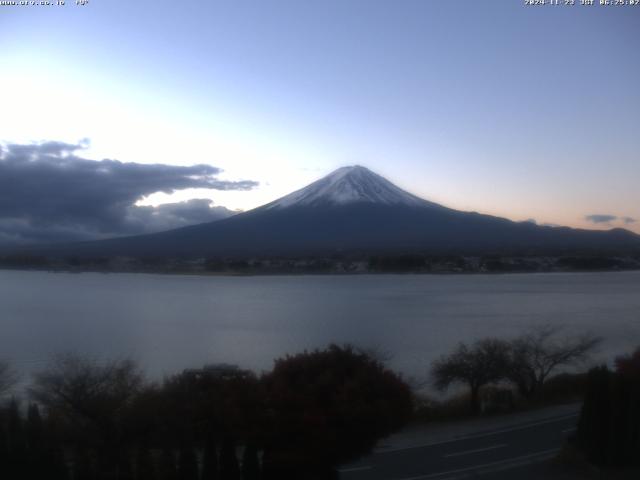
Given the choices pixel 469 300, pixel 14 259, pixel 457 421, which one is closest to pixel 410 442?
pixel 457 421

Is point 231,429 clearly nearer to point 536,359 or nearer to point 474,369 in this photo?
point 474,369

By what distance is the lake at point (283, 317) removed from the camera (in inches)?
616

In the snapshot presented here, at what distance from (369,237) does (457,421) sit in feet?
184

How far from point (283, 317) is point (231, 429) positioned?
17402mm

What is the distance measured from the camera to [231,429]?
5414mm

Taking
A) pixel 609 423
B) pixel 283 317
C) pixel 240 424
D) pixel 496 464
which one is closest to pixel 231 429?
pixel 240 424

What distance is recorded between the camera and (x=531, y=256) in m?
52.0

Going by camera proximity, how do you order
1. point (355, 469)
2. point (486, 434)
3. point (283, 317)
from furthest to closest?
point (283, 317), point (486, 434), point (355, 469)

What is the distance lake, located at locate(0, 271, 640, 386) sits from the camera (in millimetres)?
15641

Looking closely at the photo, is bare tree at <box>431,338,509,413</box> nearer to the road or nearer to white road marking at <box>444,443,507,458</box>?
the road

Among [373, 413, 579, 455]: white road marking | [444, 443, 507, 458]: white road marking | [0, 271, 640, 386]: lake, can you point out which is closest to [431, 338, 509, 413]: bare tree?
[0, 271, 640, 386]: lake

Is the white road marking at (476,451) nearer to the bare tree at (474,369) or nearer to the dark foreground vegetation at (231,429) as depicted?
the dark foreground vegetation at (231,429)

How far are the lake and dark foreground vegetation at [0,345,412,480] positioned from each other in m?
6.95

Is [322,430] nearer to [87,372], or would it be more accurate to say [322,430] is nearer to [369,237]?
[87,372]
